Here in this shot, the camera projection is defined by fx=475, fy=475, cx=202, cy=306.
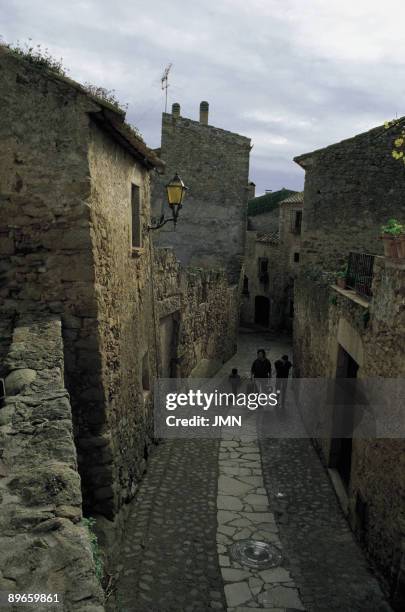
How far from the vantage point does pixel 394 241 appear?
18.3 ft

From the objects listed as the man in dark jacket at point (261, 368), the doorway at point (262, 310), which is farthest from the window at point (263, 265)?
the man in dark jacket at point (261, 368)

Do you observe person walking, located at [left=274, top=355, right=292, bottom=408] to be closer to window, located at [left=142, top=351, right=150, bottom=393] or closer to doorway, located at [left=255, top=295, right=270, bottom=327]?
window, located at [left=142, top=351, right=150, bottom=393]

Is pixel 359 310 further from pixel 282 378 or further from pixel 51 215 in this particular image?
pixel 282 378

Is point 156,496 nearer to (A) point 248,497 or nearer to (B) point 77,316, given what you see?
(A) point 248,497

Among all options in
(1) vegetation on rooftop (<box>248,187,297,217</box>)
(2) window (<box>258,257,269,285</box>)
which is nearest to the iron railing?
(2) window (<box>258,257,269,285</box>)

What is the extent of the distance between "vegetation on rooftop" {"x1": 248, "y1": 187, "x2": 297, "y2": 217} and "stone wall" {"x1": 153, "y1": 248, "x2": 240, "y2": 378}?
17.4m

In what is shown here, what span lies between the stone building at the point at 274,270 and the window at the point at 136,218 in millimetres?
20505

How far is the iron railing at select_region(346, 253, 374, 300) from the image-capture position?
25.4 ft

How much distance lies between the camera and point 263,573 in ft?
18.6

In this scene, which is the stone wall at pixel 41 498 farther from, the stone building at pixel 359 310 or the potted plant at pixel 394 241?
the potted plant at pixel 394 241

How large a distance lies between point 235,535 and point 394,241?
437cm

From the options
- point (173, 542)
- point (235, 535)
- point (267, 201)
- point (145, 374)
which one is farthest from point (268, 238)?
point (173, 542)

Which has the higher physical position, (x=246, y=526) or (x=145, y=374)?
(x=145, y=374)

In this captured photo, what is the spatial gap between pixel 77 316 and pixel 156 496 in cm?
327
